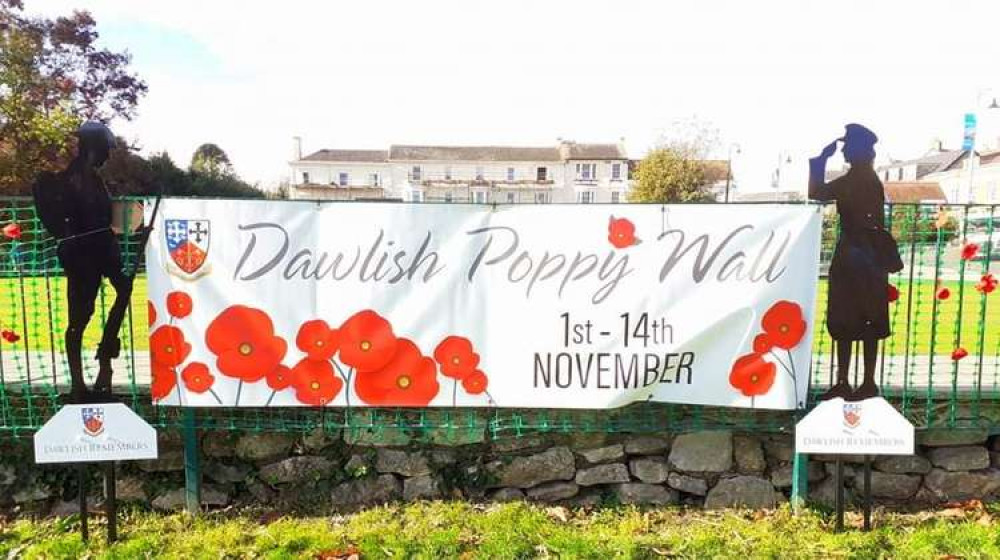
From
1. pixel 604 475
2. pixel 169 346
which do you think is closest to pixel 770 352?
pixel 604 475

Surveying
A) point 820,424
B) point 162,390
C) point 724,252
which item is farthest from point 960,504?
point 162,390

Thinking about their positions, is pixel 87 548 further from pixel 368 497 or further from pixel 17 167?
pixel 17 167

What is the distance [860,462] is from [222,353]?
3.89 m

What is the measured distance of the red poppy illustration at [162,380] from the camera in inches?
144

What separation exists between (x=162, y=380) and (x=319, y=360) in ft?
3.00

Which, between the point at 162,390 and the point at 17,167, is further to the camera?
the point at 17,167

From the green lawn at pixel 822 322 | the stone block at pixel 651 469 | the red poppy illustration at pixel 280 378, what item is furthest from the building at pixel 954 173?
the red poppy illustration at pixel 280 378

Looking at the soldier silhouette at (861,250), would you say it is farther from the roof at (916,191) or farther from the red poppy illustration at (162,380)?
the roof at (916,191)

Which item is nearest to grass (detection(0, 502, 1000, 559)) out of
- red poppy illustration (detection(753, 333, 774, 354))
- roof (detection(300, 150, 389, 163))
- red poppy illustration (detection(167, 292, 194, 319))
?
red poppy illustration (detection(753, 333, 774, 354))

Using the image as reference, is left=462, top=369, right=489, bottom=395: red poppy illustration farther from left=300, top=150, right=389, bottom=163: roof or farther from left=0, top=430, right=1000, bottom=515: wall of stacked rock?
left=300, top=150, right=389, bottom=163: roof

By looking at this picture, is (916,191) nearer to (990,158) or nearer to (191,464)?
(990,158)

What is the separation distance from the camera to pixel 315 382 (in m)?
3.69

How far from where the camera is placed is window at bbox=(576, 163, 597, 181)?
64188 mm

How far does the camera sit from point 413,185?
215 ft
